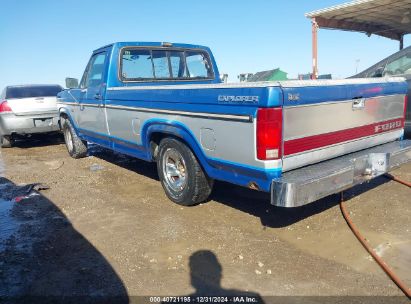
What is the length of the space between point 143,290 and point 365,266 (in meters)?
1.86

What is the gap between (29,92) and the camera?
353 inches

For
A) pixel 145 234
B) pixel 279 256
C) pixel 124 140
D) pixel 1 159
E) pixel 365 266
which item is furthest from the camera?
pixel 1 159

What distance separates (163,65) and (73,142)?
9.91ft

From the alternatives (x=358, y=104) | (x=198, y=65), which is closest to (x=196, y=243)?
(x=358, y=104)

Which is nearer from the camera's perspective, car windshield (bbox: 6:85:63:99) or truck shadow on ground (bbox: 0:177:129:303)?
truck shadow on ground (bbox: 0:177:129:303)

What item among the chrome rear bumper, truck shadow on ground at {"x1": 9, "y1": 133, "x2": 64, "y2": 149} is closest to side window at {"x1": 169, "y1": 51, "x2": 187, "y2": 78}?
the chrome rear bumper

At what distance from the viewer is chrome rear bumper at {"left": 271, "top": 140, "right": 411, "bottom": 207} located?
9.71ft

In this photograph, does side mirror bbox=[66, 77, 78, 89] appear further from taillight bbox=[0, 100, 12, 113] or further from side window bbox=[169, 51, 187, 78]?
taillight bbox=[0, 100, 12, 113]

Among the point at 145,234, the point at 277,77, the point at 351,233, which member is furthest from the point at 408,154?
the point at 277,77

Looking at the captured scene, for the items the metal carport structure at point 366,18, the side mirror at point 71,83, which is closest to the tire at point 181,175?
the side mirror at point 71,83

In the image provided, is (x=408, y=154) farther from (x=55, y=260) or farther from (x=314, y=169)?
(x=55, y=260)

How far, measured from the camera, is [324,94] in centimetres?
330

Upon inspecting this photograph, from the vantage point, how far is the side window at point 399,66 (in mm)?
6398

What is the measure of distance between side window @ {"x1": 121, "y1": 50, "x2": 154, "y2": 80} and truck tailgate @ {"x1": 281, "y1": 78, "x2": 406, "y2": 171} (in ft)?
9.99
